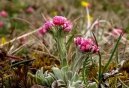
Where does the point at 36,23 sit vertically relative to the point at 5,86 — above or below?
above

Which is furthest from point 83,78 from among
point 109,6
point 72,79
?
point 109,6

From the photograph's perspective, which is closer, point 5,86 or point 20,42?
point 5,86

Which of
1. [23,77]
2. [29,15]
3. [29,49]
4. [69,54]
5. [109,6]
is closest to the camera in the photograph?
[23,77]

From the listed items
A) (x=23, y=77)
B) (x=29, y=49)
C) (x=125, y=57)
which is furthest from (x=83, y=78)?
(x=29, y=49)

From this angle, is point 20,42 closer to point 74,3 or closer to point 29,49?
point 29,49

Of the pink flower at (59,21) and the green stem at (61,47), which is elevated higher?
the pink flower at (59,21)

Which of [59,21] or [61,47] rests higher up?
[59,21]

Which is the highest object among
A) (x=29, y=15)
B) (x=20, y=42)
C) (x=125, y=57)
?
(x=29, y=15)

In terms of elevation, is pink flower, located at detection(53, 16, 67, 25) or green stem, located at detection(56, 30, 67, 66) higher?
pink flower, located at detection(53, 16, 67, 25)

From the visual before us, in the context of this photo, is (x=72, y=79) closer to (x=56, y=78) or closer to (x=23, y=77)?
(x=56, y=78)

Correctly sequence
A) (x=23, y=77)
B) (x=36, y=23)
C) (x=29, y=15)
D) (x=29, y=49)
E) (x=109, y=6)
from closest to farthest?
(x=23, y=77) → (x=29, y=49) → (x=36, y=23) → (x=29, y=15) → (x=109, y=6)
